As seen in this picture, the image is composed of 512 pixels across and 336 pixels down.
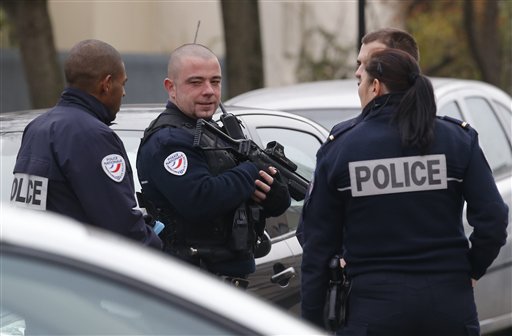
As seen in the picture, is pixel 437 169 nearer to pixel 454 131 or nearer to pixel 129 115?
pixel 454 131

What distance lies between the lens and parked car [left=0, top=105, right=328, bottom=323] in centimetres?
517

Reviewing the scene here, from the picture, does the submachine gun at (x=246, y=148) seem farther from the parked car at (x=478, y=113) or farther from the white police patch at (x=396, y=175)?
the parked car at (x=478, y=113)

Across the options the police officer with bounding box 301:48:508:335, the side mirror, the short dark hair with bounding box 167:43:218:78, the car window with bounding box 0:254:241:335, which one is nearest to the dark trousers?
the police officer with bounding box 301:48:508:335

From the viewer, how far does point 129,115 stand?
5535 millimetres

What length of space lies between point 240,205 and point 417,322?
3.06ft

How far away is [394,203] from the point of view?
3.99 meters

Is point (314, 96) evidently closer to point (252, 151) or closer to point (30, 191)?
point (252, 151)

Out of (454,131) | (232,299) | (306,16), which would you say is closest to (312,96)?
(454,131)

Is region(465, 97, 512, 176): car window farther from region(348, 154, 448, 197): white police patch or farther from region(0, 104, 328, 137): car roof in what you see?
region(348, 154, 448, 197): white police patch

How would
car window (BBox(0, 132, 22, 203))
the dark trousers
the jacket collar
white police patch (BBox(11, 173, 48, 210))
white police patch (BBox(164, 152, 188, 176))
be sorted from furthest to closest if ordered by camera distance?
1. car window (BBox(0, 132, 22, 203))
2. white police patch (BBox(164, 152, 188, 176))
3. the jacket collar
4. white police patch (BBox(11, 173, 48, 210))
5. the dark trousers

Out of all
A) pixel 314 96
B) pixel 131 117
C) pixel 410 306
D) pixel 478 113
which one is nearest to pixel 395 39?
pixel 410 306

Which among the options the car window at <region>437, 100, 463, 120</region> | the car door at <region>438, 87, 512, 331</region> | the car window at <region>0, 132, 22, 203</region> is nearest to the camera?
the car window at <region>0, 132, 22, 203</region>

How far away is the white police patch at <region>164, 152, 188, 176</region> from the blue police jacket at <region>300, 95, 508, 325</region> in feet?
1.88

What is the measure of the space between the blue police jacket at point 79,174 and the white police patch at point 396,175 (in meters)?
0.78
